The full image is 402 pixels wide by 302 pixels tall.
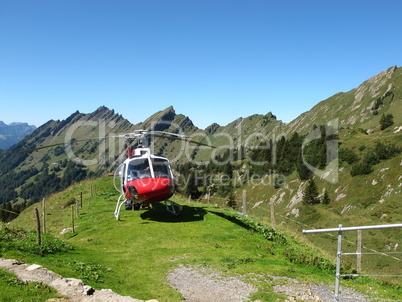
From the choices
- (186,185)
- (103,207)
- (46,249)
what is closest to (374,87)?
(186,185)

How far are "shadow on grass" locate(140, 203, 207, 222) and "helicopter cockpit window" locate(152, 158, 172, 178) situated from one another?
3671 mm

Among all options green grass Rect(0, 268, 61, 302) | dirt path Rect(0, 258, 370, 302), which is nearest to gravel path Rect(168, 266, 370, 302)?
dirt path Rect(0, 258, 370, 302)

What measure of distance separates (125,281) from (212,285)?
306 centimetres

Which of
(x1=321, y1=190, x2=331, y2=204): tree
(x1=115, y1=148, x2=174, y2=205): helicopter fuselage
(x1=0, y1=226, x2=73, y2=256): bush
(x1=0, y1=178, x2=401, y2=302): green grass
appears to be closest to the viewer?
(x1=0, y1=178, x2=401, y2=302): green grass

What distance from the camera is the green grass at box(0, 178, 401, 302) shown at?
11047 mm

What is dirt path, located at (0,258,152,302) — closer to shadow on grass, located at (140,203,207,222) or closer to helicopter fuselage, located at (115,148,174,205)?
helicopter fuselage, located at (115,148,174,205)

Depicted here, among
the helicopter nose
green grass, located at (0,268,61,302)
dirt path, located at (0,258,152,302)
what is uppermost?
the helicopter nose

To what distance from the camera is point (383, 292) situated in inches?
453

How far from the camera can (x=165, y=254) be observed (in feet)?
48.5

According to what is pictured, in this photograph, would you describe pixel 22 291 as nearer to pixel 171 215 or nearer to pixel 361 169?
pixel 171 215

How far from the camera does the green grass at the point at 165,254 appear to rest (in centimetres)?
1105

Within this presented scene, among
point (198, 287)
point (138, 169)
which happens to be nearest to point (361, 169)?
point (138, 169)

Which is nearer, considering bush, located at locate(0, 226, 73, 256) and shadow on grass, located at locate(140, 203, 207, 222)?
→ bush, located at locate(0, 226, 73, 256)

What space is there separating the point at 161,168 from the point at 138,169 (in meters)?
1.49
